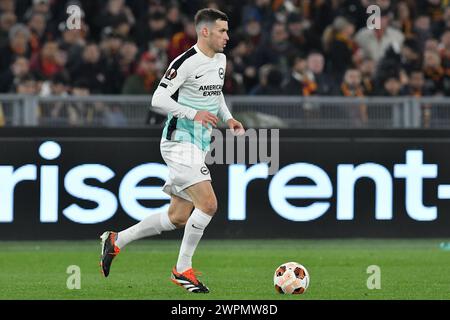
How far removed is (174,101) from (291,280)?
1.78 metres

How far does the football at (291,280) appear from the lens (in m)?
10.8

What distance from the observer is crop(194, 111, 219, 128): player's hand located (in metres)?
10.9

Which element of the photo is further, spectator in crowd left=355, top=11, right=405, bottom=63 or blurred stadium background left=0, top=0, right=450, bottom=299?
spectator in crowd left=355, top=11, right=405, bottom=63

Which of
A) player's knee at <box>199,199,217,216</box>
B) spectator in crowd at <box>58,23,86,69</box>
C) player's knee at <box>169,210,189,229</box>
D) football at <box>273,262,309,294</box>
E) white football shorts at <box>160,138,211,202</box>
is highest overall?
spectator in crowd at <box>58,23,86,69</box>

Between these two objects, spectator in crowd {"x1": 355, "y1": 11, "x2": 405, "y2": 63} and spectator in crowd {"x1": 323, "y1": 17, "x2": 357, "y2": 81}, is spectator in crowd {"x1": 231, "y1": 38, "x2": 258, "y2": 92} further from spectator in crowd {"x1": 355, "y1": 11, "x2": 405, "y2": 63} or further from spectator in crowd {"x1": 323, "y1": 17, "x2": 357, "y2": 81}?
spectator in crowd {"x1": 355, "y1": 11, "x2": 405, "y2": 63}

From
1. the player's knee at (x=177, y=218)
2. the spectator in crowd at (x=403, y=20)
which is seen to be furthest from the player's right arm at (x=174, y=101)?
the spectator in crowd at (x=403, y=20)

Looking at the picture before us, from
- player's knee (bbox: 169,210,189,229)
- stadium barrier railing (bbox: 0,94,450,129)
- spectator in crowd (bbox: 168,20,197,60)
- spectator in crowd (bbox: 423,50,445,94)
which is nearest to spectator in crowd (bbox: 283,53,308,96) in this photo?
stadium barrier railing (bbox: 0,94,450,129)

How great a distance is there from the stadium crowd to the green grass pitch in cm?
257

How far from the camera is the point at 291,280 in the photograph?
35.4 ft

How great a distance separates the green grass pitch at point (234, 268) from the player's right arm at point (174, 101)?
1445 mm

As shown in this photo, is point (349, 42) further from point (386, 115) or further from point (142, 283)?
point (142, 283)

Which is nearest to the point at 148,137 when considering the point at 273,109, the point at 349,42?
the point at 273,109

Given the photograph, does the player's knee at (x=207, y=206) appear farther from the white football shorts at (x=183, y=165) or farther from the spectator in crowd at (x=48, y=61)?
the spectator in crowd at (x=48, y=61)
